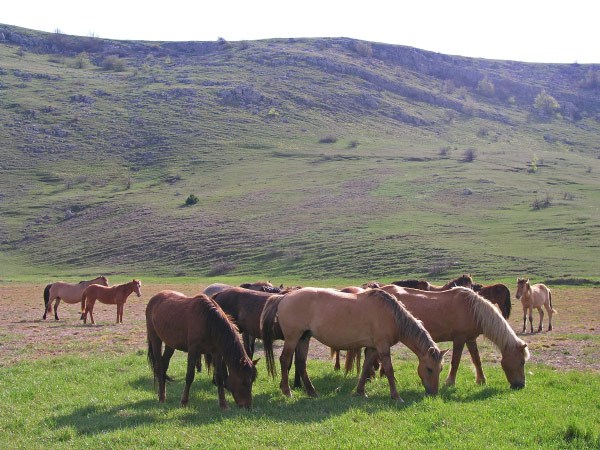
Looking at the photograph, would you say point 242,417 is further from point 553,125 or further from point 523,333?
point 553,125

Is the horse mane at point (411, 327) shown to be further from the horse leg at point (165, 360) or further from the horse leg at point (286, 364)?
the horse leg at point (165, 360)

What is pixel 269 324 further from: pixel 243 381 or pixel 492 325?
pixel 492 325

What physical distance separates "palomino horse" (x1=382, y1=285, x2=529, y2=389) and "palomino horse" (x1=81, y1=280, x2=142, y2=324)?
50.4 ft

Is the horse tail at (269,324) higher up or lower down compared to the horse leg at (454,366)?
higher up

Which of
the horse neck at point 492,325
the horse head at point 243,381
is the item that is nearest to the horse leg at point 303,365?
the horse head at point 243,381

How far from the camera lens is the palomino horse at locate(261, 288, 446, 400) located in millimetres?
10875

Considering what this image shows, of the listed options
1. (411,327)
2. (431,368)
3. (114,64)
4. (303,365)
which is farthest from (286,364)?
(114,64)

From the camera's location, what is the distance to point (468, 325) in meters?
12.0

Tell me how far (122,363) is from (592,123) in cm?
15968

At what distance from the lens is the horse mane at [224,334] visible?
1047 cm

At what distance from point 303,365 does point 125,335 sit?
10.1m

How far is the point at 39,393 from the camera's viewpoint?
37.2 ft

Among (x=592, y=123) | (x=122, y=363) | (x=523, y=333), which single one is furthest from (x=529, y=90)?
(x=122, y=363)

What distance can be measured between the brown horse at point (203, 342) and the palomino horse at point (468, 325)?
380 centimetres
